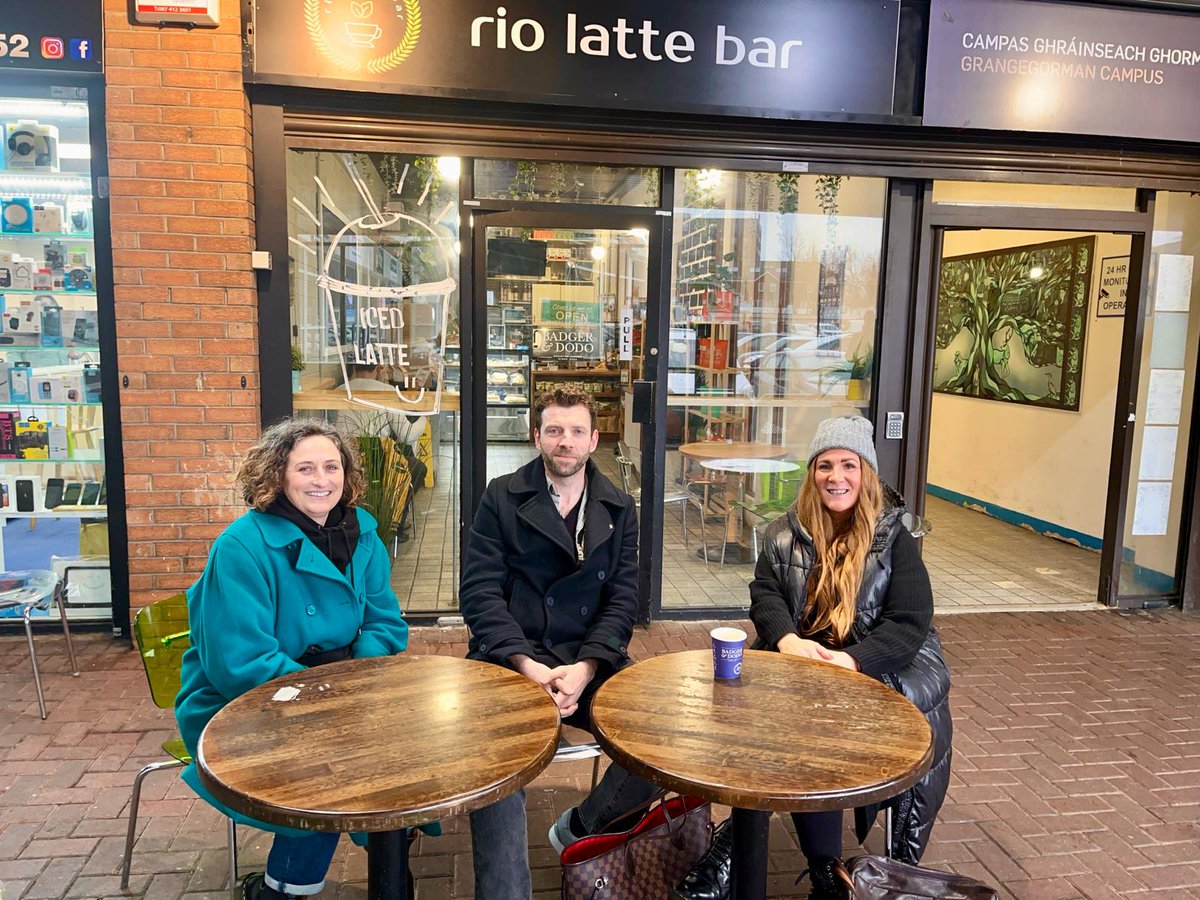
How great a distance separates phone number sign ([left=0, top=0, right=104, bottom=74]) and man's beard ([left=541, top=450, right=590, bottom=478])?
10.1 feet

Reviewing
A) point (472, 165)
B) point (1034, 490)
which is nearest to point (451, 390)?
point (472, 165)

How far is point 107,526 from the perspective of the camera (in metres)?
4.48

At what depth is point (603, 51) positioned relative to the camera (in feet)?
13.8

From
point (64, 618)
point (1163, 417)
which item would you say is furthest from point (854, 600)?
point (1163, 417)

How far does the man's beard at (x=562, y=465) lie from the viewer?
2.62 metres

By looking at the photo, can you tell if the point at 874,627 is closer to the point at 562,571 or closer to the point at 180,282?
the point at 562,571

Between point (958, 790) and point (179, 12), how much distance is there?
468 cm

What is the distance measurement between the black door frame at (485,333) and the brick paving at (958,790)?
0.64 meters

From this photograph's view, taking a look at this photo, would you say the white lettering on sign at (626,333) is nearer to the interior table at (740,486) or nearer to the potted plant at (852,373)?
the interior table at (740,486)

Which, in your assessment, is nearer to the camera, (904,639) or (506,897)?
(506,897)

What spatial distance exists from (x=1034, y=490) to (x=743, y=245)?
4.40 metres

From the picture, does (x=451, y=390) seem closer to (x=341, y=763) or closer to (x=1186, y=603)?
(x=341, y=763)

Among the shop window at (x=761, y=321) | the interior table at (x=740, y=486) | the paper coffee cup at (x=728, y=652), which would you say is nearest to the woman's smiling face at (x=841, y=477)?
the paper coffee cup at (x=728, y=652)

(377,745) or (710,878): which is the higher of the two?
(377,745)
